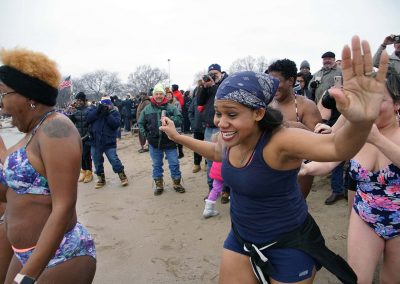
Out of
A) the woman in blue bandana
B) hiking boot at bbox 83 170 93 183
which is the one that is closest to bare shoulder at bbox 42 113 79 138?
the woman in blue bandana

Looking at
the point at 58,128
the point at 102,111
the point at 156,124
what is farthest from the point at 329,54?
the point at 58,128

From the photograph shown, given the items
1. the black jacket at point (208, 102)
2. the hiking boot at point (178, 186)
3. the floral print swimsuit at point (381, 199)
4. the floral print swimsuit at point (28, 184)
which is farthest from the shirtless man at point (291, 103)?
the hiking boot at point (178, 186)

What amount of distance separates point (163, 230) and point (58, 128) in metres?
3.20

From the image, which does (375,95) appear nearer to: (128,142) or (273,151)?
(273,151)

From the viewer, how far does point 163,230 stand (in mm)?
4746

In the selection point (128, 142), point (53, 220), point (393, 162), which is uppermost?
point (393, 162)

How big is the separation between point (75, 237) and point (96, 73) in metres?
74.0

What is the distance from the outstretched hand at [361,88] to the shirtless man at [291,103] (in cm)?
205

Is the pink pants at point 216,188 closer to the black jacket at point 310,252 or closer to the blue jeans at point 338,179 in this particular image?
the blue jeans at point 338,179

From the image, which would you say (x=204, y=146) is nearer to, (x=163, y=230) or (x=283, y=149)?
(x=283, y=149)

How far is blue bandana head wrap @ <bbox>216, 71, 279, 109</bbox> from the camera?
1803mm

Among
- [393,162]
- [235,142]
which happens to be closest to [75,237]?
[235,142]

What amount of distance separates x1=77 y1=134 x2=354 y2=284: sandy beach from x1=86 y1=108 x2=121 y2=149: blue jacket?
3.42 ft

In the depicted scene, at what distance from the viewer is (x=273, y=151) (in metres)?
1.75
